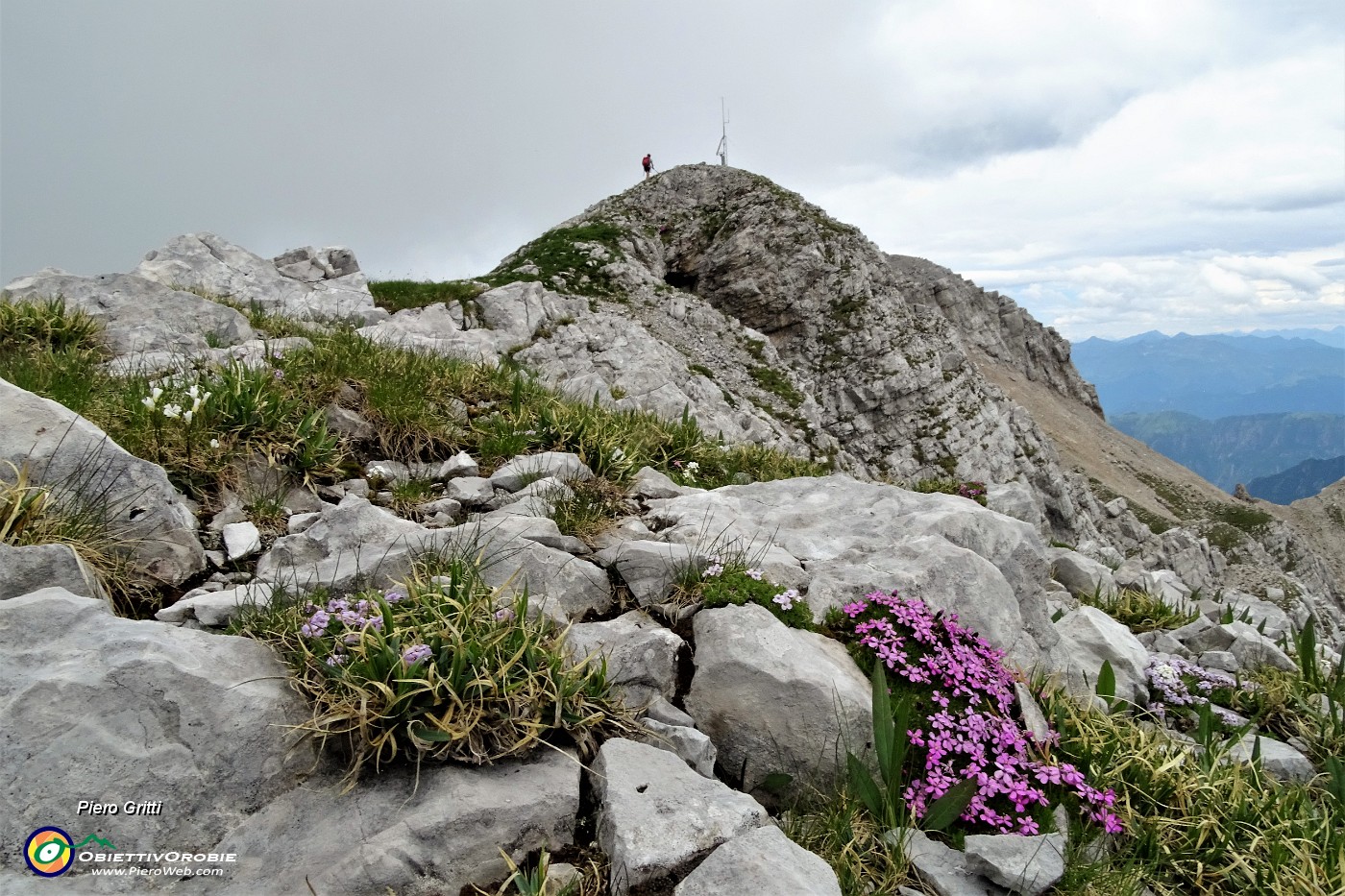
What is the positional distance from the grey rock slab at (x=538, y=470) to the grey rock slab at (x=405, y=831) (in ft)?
13.1

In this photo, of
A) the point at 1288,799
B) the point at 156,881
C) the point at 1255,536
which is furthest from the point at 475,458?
the point at 1255,536

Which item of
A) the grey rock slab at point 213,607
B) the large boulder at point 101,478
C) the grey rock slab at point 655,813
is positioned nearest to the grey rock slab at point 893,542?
the grey rock slab at point 655,813

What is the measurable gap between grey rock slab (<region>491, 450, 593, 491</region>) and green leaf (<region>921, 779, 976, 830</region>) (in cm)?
473

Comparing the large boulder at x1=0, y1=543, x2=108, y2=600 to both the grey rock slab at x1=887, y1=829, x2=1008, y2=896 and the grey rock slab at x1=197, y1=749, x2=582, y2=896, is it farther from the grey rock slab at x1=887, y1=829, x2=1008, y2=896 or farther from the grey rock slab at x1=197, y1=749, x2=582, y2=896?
the grey rock slab at x1=887, y1=829, x2=1008, y2=896

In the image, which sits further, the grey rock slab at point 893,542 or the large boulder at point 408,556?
the grey rock slab at point 893,542

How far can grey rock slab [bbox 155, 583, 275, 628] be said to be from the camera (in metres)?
4.45

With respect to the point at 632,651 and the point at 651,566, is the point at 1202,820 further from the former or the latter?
the point at 651,566

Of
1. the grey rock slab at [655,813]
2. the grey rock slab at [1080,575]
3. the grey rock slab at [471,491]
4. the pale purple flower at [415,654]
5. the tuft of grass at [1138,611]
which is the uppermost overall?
the grey rock slab at [471,491]

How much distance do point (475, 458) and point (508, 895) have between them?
19.3ft

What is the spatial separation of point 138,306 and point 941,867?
14862 millimetres

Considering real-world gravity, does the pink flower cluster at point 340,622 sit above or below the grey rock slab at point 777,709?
above

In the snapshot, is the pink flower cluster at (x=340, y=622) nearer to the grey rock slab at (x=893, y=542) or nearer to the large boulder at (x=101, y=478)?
the large boulder at (x=101, y=478)
